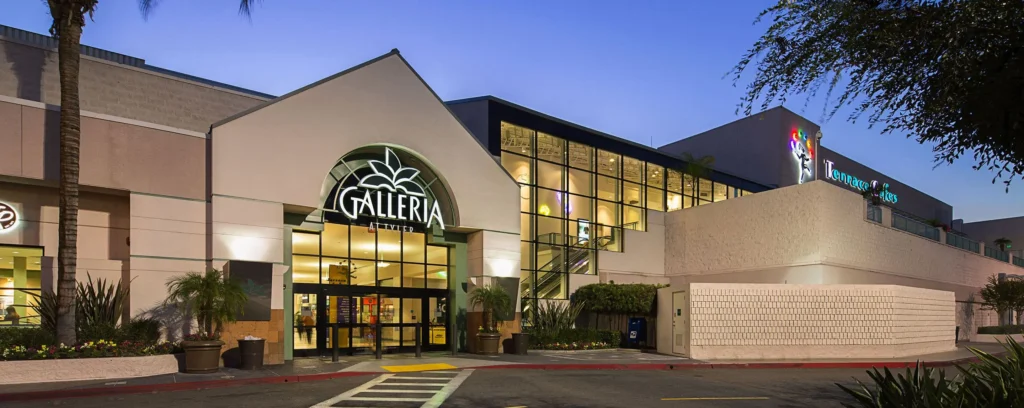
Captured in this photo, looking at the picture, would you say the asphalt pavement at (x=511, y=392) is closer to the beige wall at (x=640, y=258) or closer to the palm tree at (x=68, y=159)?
the palm tree at (x=68, y=159)

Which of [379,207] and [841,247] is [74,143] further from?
[841,247]

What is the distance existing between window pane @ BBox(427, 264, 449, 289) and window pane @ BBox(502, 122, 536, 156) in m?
7.34

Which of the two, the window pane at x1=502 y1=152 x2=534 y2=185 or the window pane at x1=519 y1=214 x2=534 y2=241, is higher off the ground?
the window pane at x1=502 y1=152 x2=534 y2=185

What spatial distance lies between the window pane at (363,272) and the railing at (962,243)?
33.0 metres

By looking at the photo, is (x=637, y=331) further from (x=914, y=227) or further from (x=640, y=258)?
(x=914, y=227)

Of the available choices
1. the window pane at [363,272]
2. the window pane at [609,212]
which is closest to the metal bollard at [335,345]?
the window pane at [363,272]

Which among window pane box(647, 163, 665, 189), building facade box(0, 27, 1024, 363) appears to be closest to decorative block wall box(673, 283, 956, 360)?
building facade box(0, 27, 1024, 363)

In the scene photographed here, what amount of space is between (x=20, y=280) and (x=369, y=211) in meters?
9.30

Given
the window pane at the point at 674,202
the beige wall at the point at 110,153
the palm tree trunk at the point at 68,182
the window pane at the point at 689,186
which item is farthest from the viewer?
the window pane at the point at 689,186

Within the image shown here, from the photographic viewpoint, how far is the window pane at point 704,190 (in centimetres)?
4003

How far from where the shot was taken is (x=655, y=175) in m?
37.5

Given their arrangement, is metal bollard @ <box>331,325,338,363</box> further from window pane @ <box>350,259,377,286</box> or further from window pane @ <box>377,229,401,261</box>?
window pane @ <box>377,229,401,261</box>

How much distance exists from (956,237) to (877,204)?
1298 centimetres

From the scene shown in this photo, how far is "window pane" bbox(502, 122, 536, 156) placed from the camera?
102 feet
